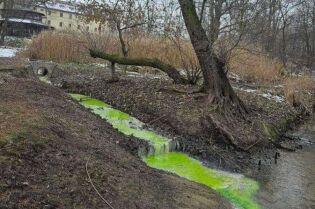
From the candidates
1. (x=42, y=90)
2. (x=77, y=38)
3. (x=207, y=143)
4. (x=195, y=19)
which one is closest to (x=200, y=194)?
(x=207, y=143)

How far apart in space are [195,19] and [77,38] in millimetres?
9859

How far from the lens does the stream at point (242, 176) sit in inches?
280

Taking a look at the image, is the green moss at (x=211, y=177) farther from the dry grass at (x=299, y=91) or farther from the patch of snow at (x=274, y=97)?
the dry grass at (x=299, y=91)

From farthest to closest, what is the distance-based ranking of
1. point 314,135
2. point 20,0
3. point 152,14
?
point 20,0, point 152,14, point 314,135

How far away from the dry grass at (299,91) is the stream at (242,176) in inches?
238

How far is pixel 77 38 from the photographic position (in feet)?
66.2

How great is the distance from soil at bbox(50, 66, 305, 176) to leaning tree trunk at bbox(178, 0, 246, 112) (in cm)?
44

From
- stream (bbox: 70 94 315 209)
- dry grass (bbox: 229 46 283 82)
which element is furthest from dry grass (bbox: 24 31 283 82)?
stream (bbox: 70 94 315 209)

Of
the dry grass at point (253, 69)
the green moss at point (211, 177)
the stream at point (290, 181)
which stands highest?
the dry grass at point (253, 69)

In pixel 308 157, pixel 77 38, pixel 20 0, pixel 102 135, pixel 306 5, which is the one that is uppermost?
pixel 306 5

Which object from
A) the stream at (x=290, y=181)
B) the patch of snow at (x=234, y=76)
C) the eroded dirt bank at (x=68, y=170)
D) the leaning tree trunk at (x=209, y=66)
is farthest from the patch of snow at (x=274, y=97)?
the eroded dirt bank at (x=68, y=170)

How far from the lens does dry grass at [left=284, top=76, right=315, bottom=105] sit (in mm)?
16188

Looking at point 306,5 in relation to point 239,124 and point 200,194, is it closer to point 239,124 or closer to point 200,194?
point 239,124

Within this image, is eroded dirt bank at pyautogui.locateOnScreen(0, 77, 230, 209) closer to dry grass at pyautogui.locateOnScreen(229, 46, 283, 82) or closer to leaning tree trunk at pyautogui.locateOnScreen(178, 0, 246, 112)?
leaning tree trunk at pyautogui.locateOnScreen(178, 0, 246, 112)
